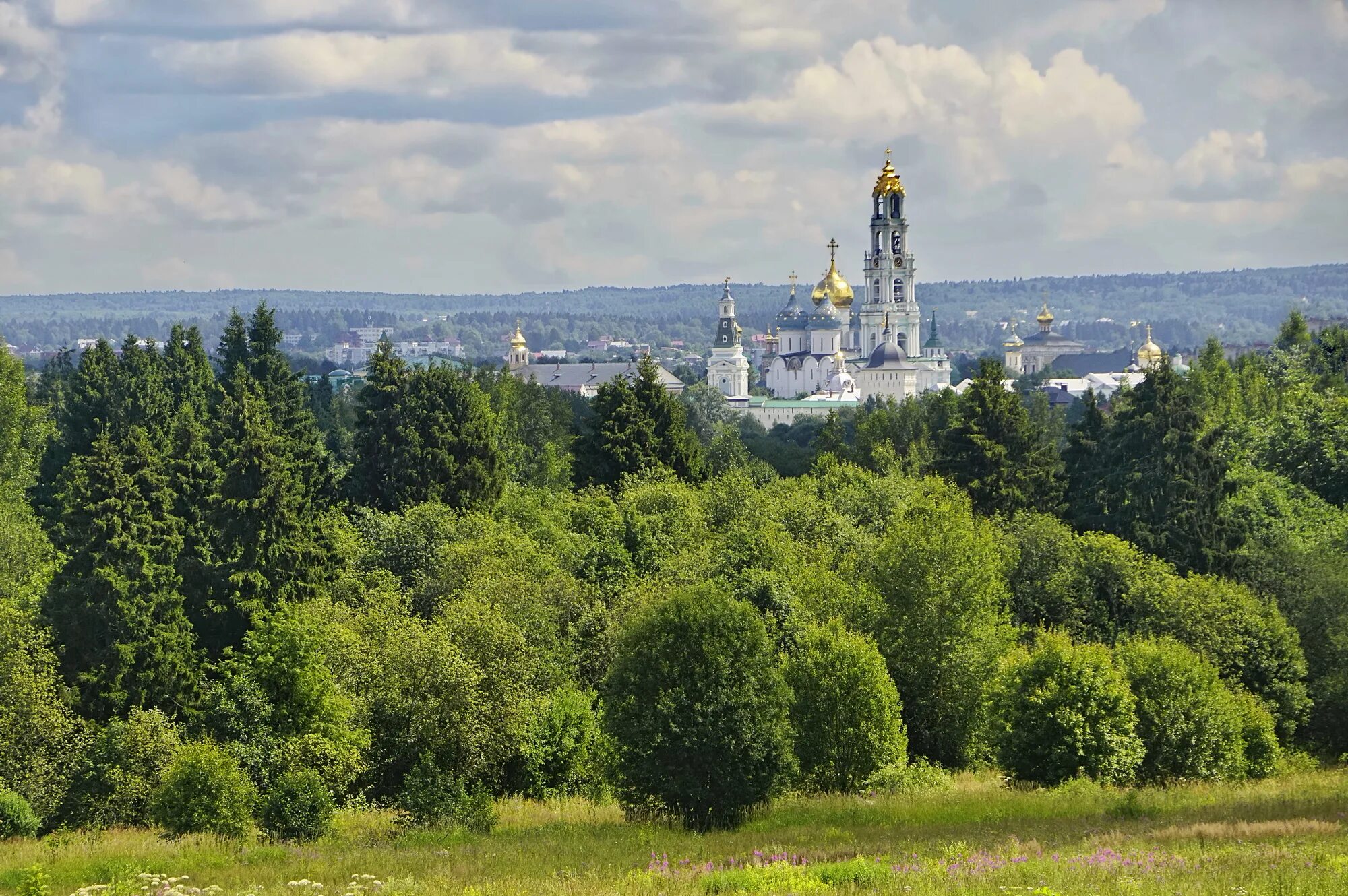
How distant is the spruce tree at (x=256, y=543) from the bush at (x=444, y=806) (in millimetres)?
14335

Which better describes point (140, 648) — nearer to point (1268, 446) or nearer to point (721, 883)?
point (721, 883)

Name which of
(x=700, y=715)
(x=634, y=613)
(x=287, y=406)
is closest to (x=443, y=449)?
(x=287, y=406)

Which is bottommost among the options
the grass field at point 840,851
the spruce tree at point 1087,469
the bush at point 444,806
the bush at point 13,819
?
the bush at point 13,819

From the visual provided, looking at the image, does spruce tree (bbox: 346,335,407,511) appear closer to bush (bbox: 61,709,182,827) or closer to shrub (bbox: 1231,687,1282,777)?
bush (bbox: 61,709,182,827)

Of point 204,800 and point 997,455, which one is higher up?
point 997,455

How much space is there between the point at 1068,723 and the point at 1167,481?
25510 mm

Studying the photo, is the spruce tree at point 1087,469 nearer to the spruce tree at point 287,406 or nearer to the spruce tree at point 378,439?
the spruce tree at point 378,439

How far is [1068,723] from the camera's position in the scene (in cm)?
3300

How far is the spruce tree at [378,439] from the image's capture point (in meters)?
59.8

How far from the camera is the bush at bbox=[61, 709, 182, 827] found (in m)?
34.6

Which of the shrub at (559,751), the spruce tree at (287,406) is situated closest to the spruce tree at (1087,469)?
the spruce tree at (287,406)

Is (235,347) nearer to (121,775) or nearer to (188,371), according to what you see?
(188,371)

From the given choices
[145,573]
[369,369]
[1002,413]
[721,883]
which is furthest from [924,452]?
[721,883]

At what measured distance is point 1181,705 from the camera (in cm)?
3525
